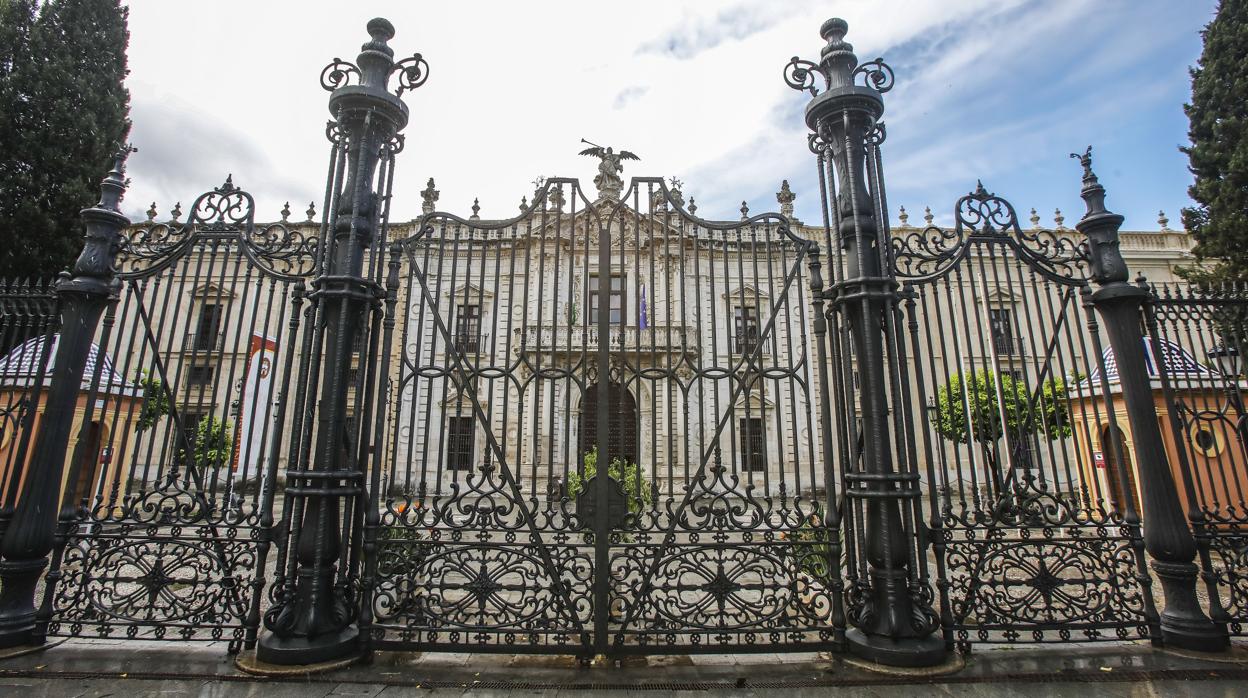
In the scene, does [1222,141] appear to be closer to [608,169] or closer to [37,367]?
[608,169]

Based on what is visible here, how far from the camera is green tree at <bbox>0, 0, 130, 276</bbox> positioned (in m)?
11.9

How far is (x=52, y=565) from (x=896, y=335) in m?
6.73

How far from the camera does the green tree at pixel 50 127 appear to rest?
11.9 metres

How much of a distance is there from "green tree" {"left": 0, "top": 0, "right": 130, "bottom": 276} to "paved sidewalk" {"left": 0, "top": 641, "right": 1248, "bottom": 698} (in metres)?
12.6

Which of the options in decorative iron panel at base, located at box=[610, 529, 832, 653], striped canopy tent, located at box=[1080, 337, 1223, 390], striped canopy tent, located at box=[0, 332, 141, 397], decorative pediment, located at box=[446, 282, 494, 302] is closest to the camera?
decorative iron panel at base, located at box=[610, 529, 832, 653]

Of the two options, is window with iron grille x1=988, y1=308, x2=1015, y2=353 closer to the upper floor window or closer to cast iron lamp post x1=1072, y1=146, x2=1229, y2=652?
cast iron lamp post x1=1072, y1=146, x2=1229, y2=652

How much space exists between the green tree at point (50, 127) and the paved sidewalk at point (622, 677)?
41.2ft

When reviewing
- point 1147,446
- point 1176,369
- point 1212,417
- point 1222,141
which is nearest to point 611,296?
point 1147,446

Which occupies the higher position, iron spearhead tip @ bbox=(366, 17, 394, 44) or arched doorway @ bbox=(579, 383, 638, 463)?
iron spearhead tip @ bbox=(366, 17, 394, 44)

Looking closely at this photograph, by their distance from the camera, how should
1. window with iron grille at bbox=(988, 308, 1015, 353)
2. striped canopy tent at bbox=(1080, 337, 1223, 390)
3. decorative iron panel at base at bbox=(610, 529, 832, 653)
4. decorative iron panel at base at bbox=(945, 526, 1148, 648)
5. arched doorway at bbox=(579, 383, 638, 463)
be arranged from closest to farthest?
decorative iron panel at base at bbox=(610, 529, 832, 653), decorative iron panel at base at bbox=(945, 526, 1148, 648), arched doorway at bbox=(579, 383, 638, 463), window with iron grille at bbox=(988, 308, 1015, 353), striped canopy tent at bbox=(1080, 337, 1223, 390)

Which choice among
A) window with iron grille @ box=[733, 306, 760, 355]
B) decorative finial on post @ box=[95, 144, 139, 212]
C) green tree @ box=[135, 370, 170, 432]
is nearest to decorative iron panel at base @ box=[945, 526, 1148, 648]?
window with iron grille @ box=[733, 306, 760, 355]

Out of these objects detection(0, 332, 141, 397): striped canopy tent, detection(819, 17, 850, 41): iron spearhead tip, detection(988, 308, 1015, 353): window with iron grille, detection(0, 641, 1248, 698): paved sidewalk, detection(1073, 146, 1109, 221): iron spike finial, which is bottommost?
detection(0, 641, 1248, 698): paved sidewalk

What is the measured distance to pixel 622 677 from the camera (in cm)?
370

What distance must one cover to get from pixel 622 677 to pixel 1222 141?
56.5ft
